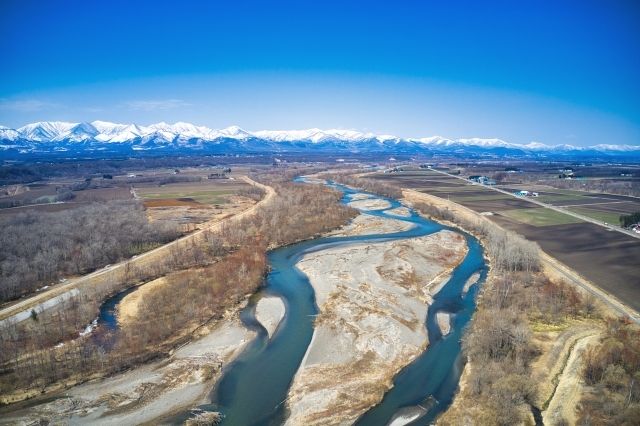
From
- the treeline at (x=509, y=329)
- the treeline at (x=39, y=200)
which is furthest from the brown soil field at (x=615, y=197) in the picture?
the treeline at (x=39, y=200)

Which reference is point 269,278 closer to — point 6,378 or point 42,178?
point 6,378

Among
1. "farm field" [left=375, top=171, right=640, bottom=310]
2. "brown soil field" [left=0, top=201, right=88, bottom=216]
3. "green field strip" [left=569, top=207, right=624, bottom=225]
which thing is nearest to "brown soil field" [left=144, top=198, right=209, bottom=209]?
"brown soil field" [left=0, top=201, right=88, bottom=216]

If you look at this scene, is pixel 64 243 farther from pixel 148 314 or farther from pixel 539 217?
pixel 539 217

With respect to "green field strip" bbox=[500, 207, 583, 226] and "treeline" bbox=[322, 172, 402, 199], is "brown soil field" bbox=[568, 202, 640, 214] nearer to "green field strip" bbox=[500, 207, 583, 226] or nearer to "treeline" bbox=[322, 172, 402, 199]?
"green field strip" bbox=[500, 207, 583, 226]

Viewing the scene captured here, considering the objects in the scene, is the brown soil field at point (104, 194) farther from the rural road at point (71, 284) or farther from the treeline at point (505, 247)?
the treeline at point (505, 247)

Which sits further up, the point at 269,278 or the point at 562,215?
the point at 562,215

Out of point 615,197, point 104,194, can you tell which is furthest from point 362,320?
point 615,197

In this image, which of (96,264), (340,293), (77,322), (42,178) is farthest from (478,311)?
(42,178)
